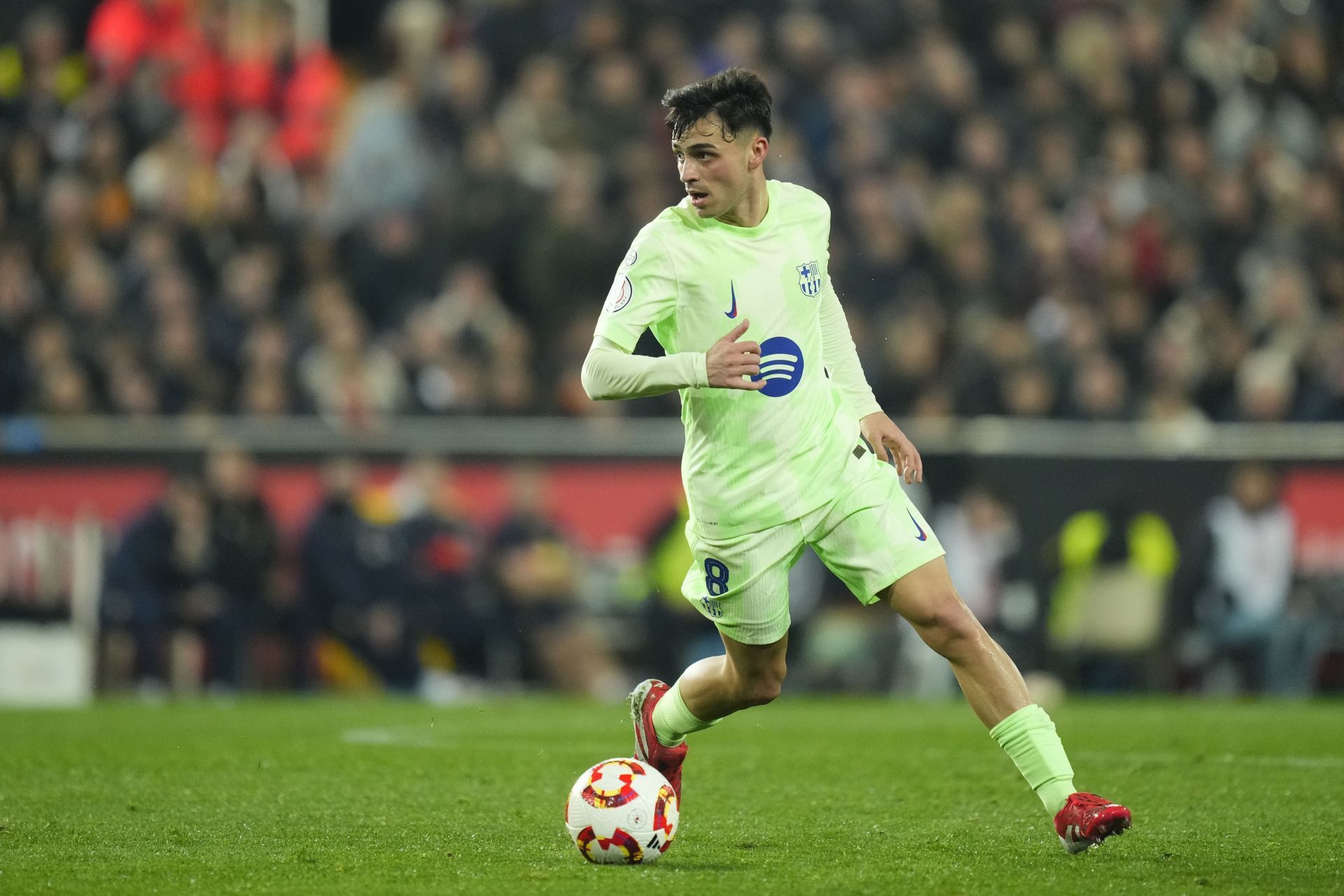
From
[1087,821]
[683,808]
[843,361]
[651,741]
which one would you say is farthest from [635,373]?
[683,808]

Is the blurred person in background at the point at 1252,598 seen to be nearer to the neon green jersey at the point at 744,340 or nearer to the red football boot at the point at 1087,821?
the neon green jersey at the point at 744,340

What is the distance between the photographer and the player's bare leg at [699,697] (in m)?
6.25

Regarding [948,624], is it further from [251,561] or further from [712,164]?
[251,561]

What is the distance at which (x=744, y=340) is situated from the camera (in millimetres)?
5945

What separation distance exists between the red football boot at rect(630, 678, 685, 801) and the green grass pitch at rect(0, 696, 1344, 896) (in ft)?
0.71

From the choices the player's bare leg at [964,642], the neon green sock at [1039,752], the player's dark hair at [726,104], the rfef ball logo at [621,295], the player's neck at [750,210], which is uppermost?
the player's dark hair at [726,104]

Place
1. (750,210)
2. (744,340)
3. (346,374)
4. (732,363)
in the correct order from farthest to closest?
(346,374)
(750,210)
(744,340)
(732,363)

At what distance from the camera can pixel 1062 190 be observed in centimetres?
1639

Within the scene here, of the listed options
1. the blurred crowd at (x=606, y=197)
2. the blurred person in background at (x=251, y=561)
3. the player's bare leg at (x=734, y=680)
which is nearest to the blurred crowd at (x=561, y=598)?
the blurred person in background at (x=251, y=561)

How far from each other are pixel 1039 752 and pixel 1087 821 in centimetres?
28

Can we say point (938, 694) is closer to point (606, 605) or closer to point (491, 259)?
point (606, 605)

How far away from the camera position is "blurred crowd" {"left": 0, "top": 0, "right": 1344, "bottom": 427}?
14.5 metres

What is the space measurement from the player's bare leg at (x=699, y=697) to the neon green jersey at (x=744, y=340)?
1.53ft

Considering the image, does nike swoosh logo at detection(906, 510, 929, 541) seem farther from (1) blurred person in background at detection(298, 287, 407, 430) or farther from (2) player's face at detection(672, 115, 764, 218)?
(1) blurred person in background at detection(298, 287, 407, 430)
